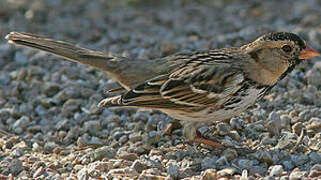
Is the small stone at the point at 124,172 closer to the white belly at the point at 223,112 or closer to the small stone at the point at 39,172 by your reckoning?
the small stone at the point at 39,172

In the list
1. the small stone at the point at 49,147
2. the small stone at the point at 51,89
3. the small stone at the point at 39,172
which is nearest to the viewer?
the small stone at the point at 39,172

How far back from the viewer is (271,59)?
6.34 meters

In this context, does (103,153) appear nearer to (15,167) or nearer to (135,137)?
(135,137)

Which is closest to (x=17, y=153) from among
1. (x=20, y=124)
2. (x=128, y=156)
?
(x=20, y=124)

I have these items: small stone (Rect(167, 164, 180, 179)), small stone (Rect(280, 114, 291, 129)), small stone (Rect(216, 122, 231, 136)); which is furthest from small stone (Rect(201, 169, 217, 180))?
small stone (Rect(280, 114, 291, 129))

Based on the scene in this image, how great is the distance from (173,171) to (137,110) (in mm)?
1827

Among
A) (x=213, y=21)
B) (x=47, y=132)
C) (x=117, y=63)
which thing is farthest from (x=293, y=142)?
(x=213, y=21)

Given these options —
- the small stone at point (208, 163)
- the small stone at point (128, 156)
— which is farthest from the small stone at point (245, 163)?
the small stone at point (128, 156)

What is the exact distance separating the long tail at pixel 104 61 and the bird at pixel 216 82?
0.17 metres

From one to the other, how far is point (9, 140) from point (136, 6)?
17.4ft

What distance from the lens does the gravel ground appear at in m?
5.87

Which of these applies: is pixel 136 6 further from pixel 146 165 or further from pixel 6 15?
pixel 146 165

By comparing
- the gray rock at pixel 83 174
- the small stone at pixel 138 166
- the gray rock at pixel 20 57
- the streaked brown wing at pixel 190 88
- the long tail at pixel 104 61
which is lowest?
the gray rock at pixel 83 174

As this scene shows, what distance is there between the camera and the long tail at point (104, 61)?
22.2 feet
